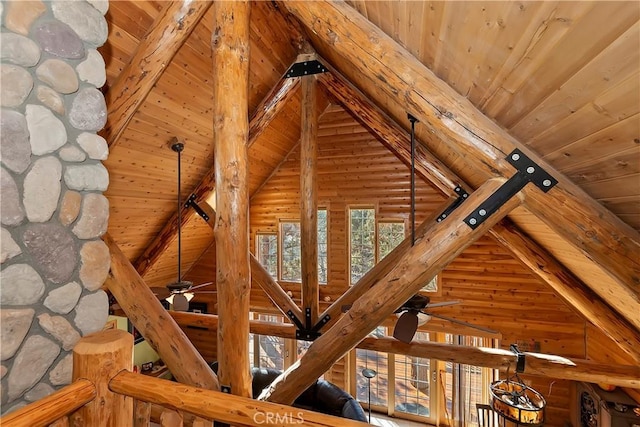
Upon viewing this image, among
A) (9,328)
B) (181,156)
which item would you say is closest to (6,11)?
(9,328)

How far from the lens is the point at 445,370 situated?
232 inches

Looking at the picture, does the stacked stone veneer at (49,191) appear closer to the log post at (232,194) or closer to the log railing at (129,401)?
the log railing at (129,401)

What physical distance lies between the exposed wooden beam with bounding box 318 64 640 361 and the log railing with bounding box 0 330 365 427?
2896 mm

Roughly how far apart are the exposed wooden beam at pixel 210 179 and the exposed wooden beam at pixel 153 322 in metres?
2.28

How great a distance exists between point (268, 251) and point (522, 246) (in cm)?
493

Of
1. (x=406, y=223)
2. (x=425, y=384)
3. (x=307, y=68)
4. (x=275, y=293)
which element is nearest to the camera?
(x=307, y=68)

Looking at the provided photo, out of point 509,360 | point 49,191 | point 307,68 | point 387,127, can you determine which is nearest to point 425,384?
point 509,360

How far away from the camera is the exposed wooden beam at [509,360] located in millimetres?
2750

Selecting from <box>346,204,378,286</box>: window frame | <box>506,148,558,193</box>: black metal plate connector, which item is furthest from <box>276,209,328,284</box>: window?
<box>506,148,558,193</box>: black metal plate connector

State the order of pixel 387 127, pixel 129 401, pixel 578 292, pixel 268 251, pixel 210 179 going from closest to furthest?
pixel 129 401
pixel 578 292
pixel 387 127
pixel 210 179
pixel 268 251

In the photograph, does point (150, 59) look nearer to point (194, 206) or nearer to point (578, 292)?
point (194, 206)

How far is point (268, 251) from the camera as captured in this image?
6.86 meters

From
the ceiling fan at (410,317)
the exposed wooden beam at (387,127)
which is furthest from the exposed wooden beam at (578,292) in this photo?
the ceiling fan at (410,317)

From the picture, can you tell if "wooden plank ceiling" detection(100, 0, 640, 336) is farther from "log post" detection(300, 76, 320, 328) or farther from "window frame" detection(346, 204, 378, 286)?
"window frame" detection(346, 204, 378, 286)
